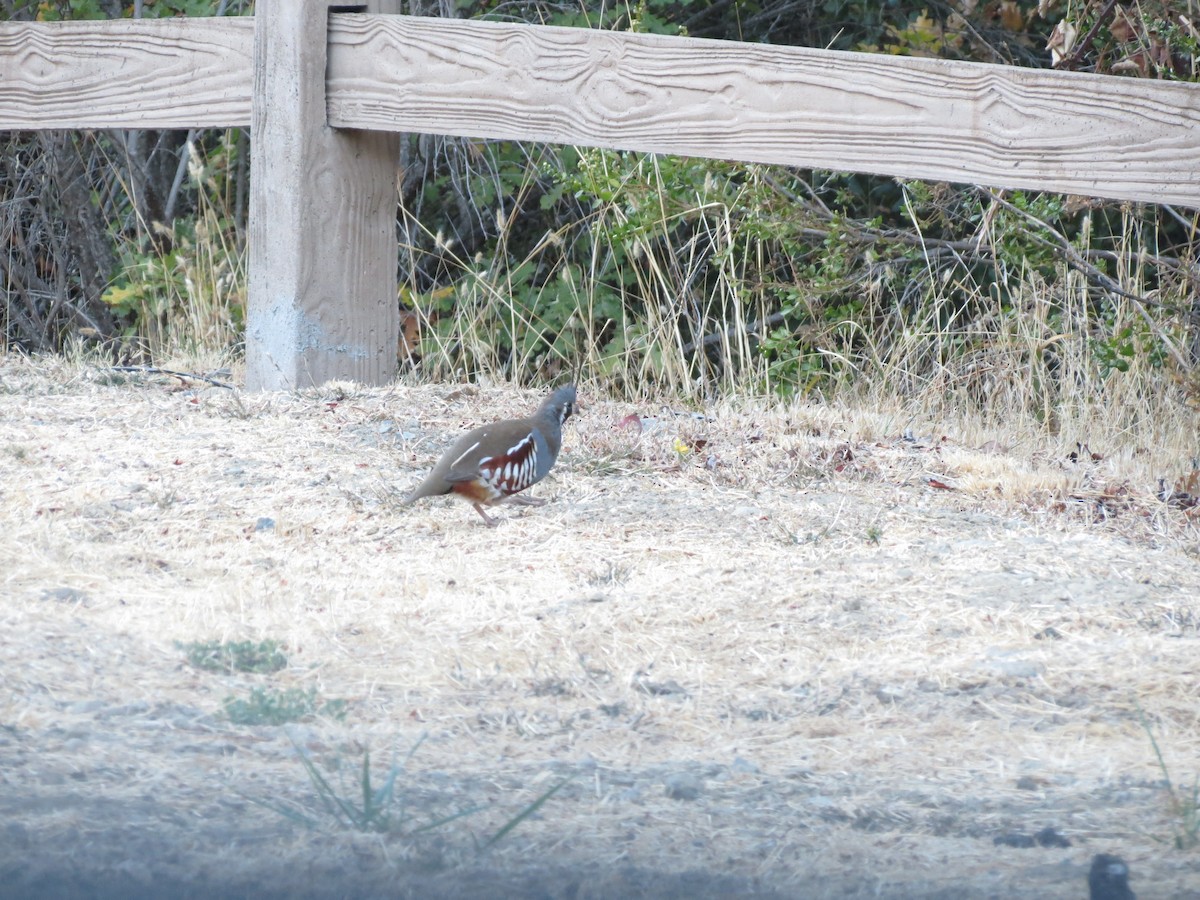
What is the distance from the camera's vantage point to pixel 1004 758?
9.21 feet

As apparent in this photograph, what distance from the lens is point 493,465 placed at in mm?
4191

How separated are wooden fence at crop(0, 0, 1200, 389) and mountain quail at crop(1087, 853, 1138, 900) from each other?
2445 mm

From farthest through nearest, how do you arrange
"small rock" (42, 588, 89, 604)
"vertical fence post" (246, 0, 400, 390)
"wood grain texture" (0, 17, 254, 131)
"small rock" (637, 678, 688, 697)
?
"wood grain texture" (0, 17, 254, 131) → "vertical fence post" (246, 0, 400, 390) → "small rock" (42, 588, 89, 604) → "small rock" (637, 678, 688, 697)

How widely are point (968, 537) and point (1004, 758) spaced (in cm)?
143

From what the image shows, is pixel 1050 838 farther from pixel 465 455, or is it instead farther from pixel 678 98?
pixel 678 98

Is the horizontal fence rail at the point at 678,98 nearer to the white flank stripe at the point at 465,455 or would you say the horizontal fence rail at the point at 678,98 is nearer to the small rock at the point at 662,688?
the white flank stripe at the point at 465,455

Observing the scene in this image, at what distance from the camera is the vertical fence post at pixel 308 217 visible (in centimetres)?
548

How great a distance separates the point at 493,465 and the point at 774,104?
1557 millimetres

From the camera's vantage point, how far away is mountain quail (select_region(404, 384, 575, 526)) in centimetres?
421

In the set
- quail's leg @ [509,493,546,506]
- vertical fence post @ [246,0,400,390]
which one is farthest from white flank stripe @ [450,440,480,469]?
vertical fence post @ [246,0,400,390]

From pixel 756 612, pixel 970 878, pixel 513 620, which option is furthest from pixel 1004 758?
pixel 513 620

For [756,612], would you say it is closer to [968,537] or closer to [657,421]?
[968,537]

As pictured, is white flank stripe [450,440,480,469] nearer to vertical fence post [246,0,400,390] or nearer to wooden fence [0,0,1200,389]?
wooden fence [0,0,1200,389]

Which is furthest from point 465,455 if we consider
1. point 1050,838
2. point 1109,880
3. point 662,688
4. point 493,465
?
point 1109,880
